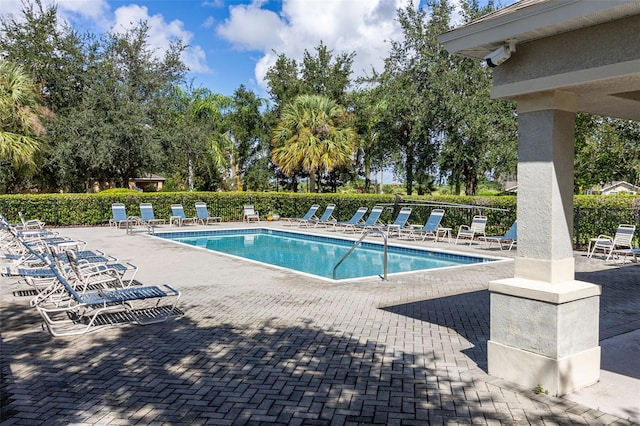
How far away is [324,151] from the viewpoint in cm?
2684

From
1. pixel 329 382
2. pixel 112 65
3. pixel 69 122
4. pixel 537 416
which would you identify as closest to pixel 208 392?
pixel 329 382

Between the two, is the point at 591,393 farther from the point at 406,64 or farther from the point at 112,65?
the point at 112,65

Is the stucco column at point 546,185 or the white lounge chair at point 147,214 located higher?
the stucco column at point 546,185

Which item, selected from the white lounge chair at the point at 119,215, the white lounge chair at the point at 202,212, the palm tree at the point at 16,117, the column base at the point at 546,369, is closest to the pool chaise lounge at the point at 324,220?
the white lounge chair at the point at 202,212

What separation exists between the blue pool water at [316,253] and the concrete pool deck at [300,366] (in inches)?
178

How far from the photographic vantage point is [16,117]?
20516mm

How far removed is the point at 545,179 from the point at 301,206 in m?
21.0

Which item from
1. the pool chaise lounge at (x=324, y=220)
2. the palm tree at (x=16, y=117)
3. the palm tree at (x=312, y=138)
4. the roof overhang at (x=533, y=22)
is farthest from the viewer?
the palm tree at (x=312, y=138)

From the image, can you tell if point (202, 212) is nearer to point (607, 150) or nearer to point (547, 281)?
point (547, 281)

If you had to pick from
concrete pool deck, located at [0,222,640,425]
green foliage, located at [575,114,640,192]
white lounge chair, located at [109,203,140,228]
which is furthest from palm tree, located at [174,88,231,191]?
concrete pool deck, located at [0,222,640,425]

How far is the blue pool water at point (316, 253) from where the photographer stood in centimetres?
1316

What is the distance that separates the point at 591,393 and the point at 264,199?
72.7 ft

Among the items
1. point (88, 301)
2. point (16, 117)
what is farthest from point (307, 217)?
point (88, 301)

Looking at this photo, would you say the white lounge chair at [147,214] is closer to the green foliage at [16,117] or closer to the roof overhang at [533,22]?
the green foliage at [16,117]
